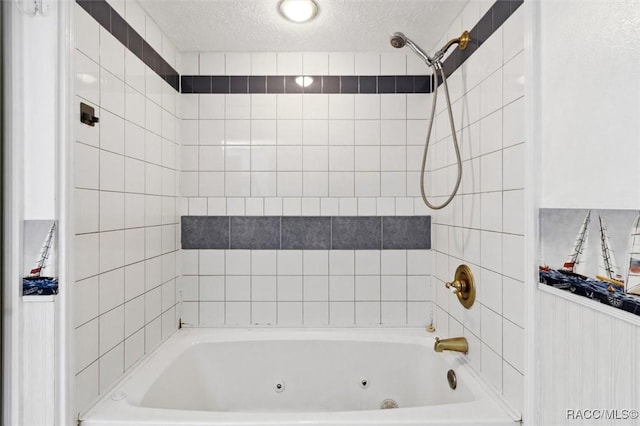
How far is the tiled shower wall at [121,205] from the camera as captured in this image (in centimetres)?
118

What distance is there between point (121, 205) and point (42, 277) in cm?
42

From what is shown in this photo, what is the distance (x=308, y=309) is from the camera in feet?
6.75

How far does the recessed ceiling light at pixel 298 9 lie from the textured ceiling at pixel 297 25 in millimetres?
32

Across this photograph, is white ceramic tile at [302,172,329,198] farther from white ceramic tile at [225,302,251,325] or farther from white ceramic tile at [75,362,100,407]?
white ceramic tile at [75,362,100,407]

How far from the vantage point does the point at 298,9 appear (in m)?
1.59

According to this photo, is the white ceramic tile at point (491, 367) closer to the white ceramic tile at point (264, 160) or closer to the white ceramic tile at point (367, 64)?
the white ceramic tile at point (264, 160)

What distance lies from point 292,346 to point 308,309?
0.23 metres

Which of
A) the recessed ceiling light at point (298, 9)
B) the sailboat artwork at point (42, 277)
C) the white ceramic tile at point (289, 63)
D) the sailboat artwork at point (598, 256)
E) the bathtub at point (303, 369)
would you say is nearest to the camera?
the sailboat artwork at point (598, 256)

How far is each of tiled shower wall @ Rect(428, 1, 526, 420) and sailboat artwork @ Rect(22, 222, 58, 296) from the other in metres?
1.47

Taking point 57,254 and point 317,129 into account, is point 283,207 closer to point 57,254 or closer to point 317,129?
point 317,129

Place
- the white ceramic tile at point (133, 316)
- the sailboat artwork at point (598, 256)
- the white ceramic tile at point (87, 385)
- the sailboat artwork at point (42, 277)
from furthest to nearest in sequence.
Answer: the white ceramic tile at point (133, 316), the white ceramic tile at point (87, 385), the sailboat artwork at point (42, 277), the sailboat artwork at point (598, 256)

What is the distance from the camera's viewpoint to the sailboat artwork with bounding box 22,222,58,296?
3.47 feet

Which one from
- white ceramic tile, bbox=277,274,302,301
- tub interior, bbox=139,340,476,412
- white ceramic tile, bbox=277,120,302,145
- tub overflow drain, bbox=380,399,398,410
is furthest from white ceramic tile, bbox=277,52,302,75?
tub overflow drain, bbox=380,399,398,410

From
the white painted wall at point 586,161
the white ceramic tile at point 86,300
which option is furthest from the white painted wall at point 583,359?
the white ceramic tile at point 86,300
